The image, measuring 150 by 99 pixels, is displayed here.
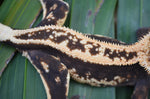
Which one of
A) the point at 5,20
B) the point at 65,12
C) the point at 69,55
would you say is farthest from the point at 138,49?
the point at 5,20

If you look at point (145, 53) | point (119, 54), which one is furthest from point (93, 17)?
point (145, 53)

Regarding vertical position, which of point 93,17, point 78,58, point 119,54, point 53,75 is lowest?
point 53,75

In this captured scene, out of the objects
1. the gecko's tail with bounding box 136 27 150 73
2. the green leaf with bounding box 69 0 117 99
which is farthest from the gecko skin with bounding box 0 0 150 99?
the green leaf with bounding box 69 0 117 99

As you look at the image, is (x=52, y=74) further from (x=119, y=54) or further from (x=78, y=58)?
(x=119, y=54)

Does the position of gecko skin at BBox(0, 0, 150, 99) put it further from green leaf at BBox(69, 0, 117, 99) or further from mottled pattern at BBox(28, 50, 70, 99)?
green leaf at BBox(69, 0, 117, 99)

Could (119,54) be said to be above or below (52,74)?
above

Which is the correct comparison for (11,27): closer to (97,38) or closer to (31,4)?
(31,4)

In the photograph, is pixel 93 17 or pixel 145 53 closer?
pixel 145 53

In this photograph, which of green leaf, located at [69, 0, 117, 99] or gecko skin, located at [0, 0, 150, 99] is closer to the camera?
gecko skin, located at [0, 0, 150, 99]
